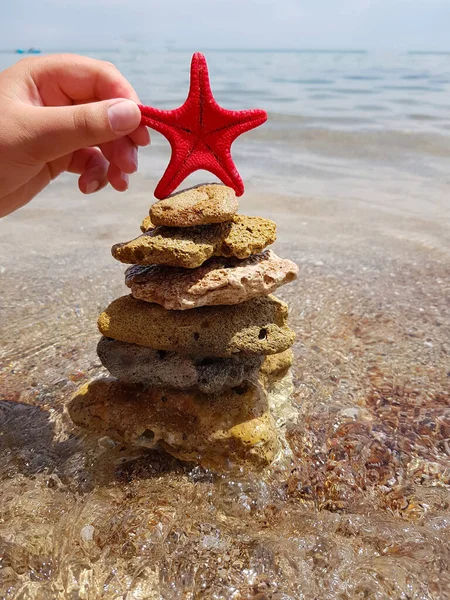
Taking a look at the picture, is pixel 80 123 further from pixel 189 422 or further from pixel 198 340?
pixel 189 422

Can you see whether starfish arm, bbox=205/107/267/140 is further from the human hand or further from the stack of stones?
the human hand

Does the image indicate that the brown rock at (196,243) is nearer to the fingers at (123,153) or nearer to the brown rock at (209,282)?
the brown rock at (209,282)

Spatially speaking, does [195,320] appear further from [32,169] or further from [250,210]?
[250,210]

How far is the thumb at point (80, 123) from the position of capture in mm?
2582

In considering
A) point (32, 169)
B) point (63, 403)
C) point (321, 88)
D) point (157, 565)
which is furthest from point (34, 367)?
point (321, 88)

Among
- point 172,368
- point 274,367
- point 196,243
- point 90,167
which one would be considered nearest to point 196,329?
point 172,368

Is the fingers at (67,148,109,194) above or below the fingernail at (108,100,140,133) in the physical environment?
below

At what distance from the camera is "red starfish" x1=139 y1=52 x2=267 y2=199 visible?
9.03 ft

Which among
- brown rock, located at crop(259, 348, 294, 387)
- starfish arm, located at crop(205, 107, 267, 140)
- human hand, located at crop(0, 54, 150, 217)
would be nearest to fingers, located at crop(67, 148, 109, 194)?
human hand, located at crop(0, 54, 150, 217)

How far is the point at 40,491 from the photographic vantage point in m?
2.94

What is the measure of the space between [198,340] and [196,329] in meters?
0.07

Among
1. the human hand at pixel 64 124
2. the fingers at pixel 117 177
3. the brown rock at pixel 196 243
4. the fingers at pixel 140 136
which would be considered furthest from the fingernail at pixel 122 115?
the fingers at pixel 117 177

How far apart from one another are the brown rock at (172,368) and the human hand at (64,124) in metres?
1.21

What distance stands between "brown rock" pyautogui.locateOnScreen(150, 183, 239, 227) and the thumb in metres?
0.46
